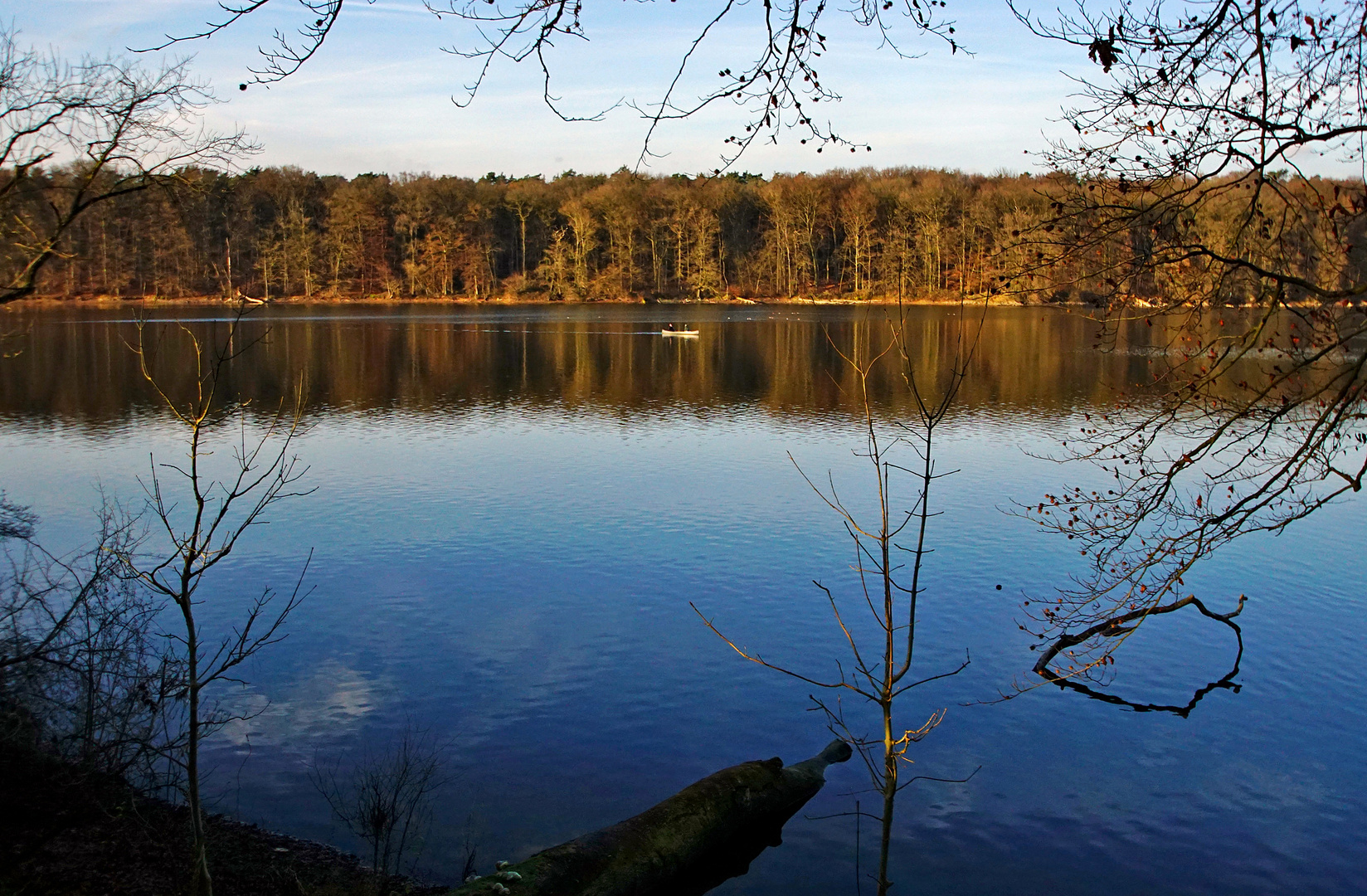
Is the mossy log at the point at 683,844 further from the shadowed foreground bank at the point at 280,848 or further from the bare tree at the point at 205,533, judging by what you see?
the bare tree at the point at 205,533

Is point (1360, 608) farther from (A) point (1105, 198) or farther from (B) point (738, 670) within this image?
(A) point (1105, 198)

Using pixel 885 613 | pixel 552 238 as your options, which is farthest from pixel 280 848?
pixel 552 238

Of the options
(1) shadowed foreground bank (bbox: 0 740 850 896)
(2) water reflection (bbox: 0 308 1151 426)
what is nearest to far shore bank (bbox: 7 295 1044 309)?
(2) water reflection (bbox: 0 308 1151 426)

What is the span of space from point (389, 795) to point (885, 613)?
16.2ft

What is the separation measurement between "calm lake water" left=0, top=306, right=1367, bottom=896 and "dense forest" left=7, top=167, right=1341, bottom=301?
2622 inches

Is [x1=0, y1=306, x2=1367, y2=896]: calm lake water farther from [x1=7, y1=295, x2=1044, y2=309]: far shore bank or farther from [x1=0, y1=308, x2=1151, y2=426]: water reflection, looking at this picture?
[x1=7, y1=295, x2=1044, y2=309]: far shore bank

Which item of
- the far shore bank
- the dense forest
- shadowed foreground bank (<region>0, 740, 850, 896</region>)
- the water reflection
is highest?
the dense forest

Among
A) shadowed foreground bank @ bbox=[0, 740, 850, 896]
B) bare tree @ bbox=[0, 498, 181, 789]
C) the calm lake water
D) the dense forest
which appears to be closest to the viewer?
shadowed foreground bank @ bbox=[0, 740, 850, 896]

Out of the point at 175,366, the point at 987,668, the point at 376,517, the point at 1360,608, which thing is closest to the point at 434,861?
the point at 987,668

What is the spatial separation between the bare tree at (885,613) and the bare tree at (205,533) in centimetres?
308

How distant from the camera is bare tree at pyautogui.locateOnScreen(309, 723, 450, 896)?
328 inches

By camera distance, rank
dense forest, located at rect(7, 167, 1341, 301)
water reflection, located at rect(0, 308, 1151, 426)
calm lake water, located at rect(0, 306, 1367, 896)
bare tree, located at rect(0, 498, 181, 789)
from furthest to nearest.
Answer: dense forest, located at rect(7, 167, 1341, 301), water reflection, located at rect(0, 308, 1151, 426), calm lake water, located at rect(0, 306, 1367, 896), bare tree, located at rect(0, 498, 181, 789)

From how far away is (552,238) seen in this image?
10219 centimetres

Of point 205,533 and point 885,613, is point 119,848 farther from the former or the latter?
point 205,533
